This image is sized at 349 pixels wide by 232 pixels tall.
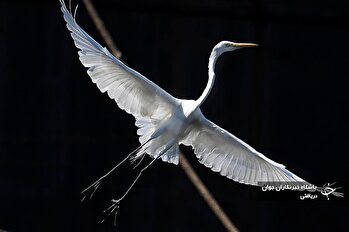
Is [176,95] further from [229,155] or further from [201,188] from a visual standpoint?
[201,188]

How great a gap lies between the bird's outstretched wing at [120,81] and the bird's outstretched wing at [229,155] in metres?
0.24

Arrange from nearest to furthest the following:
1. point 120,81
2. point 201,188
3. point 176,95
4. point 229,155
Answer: point 120,81 → point 201,188 → point 229,155 → point 176,95

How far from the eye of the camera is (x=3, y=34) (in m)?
7.28

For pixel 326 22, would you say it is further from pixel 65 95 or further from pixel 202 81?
pixel 65 95

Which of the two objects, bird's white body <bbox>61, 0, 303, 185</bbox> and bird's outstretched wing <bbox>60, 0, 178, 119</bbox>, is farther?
bird's white body <bbox>61, 0, 303, 185</bbox>

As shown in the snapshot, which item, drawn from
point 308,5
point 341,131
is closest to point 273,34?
point 308,5

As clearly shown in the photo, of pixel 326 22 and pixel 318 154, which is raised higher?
pixel 326 22

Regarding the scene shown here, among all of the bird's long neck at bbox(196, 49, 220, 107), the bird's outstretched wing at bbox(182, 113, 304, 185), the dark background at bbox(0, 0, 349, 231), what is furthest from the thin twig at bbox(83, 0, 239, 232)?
the dark background at bbox(0, 0, 349, 231)

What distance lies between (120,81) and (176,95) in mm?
2009

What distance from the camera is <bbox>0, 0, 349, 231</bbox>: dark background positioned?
728 cm

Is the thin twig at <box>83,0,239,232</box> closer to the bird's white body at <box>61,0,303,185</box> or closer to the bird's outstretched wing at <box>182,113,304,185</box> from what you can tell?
the bird's white body at <box>61,0,303,185</box>

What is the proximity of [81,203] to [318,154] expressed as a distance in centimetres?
175

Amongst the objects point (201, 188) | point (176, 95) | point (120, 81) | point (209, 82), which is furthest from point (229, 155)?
point (176, 95)

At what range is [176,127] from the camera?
218 inches
